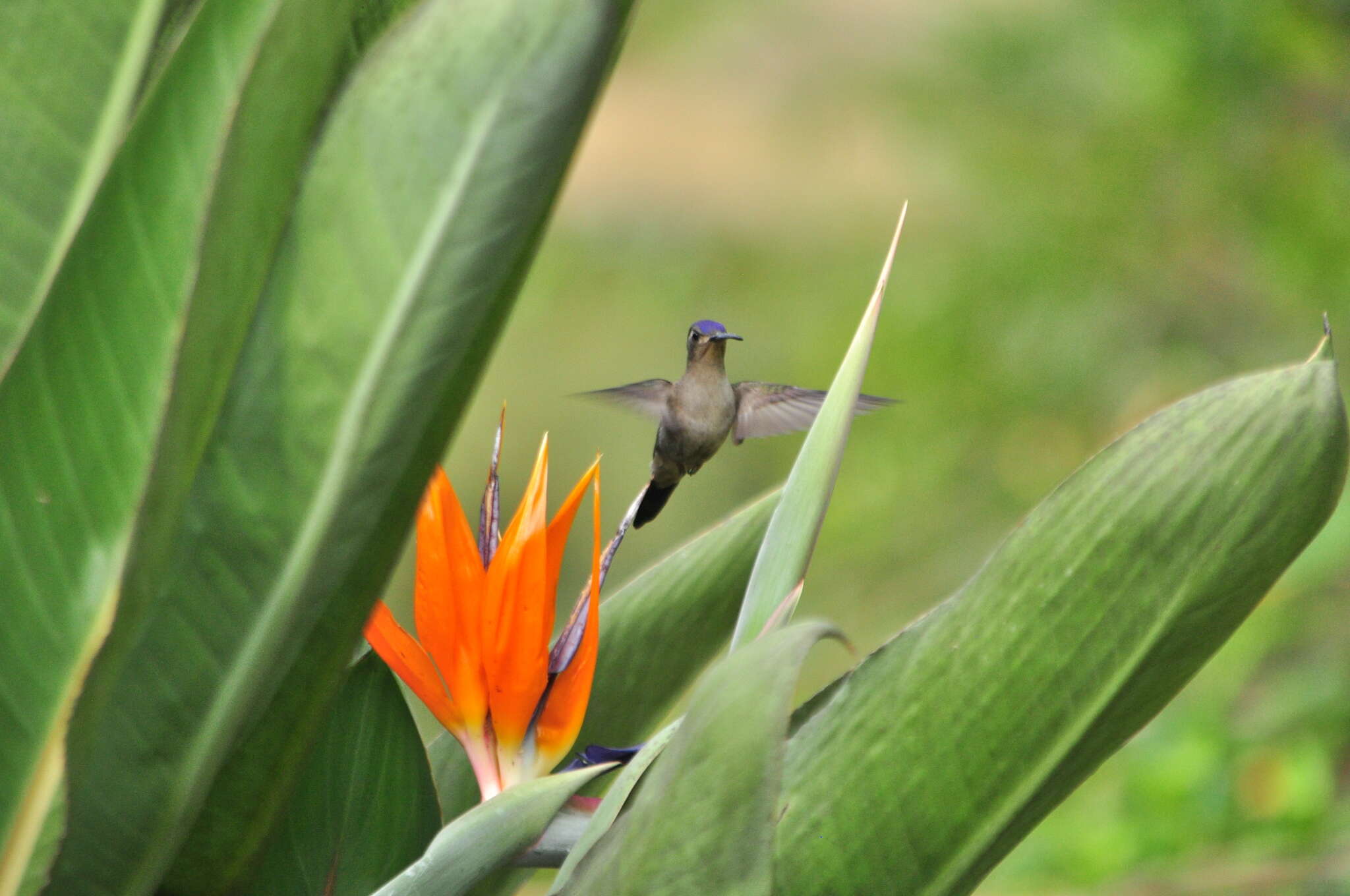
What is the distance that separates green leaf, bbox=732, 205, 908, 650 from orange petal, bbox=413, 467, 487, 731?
0.41 ft

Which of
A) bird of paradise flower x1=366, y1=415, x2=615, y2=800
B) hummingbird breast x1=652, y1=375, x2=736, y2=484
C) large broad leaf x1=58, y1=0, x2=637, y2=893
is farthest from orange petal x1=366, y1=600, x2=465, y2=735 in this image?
hummingbird breast x1=652, y1=375, x2=736, y2=484

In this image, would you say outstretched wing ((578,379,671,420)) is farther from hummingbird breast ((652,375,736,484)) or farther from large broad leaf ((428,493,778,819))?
large broad leaf ((428,493,778,819))

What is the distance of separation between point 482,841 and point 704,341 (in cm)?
62

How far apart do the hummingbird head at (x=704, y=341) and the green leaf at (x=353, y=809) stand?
20.6 inches

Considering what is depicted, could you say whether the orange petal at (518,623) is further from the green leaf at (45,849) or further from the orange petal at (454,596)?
the green leaf at (45,849)

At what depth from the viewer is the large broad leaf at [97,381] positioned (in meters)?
0.41

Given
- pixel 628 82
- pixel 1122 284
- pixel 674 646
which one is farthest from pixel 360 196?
pixel 628 82

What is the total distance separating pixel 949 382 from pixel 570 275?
6.60 feet

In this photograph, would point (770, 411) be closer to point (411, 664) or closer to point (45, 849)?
point (411, 664)

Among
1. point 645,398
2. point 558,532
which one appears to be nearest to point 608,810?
point 558,532

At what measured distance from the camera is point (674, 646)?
67 cm

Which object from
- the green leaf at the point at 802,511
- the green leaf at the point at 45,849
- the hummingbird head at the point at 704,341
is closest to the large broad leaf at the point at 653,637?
the green leaf at the point at 802,511

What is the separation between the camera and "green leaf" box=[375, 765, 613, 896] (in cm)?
44

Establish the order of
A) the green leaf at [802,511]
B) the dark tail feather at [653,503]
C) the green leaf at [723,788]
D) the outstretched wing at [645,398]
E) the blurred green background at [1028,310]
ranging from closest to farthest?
1. the green leaf at [723,788]
2. the green leaf at [802,511]
3. the dark tail feather at [653,503]
4. the outstretched wing at [645,398]
5. the blurred green background at [1028,310]
